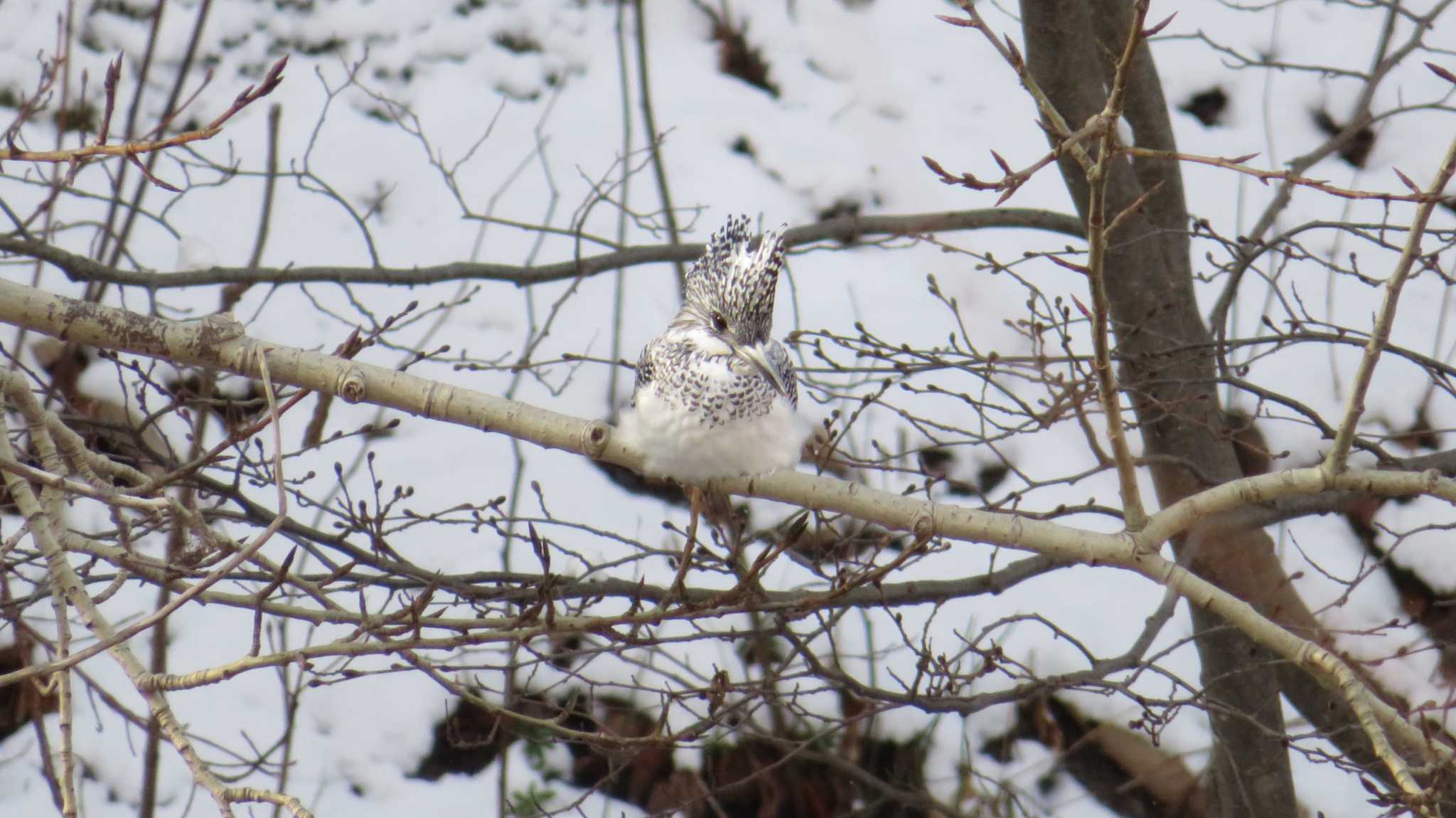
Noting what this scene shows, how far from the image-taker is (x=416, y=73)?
5301mm

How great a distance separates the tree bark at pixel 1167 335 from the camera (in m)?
3.15

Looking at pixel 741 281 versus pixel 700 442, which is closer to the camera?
pixel 700 442

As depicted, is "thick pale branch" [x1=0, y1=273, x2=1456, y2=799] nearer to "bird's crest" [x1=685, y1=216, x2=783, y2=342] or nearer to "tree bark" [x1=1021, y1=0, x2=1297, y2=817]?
"bird's crest" [x1=685, y1=216, x2=783, y2=342]

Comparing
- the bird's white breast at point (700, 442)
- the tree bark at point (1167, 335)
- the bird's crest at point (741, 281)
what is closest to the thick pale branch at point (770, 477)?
the bird's white breast at point (700, 442)

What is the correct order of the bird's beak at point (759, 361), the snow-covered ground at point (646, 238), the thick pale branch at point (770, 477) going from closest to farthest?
the thick pale branch at point (770, 477) → the bird's beak at point (759, 361) → the snow-covered ground at point (646, 238)

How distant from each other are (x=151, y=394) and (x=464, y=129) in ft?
5.31

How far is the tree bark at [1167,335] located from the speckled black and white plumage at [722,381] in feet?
3.97

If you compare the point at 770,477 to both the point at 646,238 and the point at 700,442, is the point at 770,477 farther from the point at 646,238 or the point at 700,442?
the point at 646,238

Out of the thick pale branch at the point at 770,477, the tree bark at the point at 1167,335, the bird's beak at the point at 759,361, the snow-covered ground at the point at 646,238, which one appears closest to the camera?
the thick pale branch at the point at 770,477

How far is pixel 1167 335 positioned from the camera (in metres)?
3.37

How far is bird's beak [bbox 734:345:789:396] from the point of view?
84.5 inches

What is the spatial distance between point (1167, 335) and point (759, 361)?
1.62 meters

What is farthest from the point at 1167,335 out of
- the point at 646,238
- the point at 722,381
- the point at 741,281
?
the point at 646,238

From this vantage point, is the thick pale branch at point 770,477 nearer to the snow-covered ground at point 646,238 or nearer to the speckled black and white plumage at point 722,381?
the speckled black and white plumage at point 722,381
